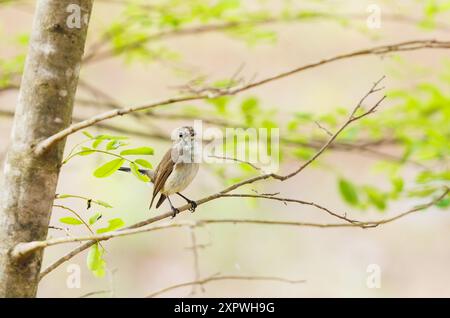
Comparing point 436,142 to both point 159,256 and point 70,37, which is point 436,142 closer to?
point 70,37

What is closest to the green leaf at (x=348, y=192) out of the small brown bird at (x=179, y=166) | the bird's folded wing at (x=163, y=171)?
the small brown bird at (x=179, y=166)

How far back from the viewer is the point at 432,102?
3547 millimetres

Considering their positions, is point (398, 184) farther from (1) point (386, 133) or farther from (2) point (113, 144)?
(2) point (113, 144)

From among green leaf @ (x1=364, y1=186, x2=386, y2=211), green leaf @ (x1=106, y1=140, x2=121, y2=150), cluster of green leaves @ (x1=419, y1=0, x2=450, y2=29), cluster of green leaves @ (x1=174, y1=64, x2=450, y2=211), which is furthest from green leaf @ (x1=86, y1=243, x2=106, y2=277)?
cluster of green leaves @ (x1=419, y1=0, x2=450, y2=29)

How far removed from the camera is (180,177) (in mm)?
3359

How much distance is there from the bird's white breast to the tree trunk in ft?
5.49

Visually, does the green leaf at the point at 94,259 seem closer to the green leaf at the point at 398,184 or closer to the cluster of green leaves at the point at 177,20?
the green leaf at the point at 398,184

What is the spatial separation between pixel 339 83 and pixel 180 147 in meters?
8.16

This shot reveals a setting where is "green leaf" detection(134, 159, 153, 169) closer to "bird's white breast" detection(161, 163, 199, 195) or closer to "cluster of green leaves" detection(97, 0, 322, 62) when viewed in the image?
"bird's white breast" detection(161, 163, 199, 195)

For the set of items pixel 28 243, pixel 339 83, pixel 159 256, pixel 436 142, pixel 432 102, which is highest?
pixel 339 83

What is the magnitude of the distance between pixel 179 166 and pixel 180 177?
77mm

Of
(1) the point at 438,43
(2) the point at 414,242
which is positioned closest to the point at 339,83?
(2) the point at 414,242

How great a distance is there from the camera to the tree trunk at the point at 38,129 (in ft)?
4.99

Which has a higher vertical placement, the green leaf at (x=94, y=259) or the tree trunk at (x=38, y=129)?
the tree trunk at (x=38, y=129)
